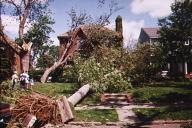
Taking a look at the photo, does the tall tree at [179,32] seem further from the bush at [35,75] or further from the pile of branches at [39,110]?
the pile of branches at [39,110]

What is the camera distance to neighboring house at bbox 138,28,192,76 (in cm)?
4691

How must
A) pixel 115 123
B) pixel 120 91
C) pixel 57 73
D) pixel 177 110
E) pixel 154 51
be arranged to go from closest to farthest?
pixel 115 123 < pixel 177 110 < pixel 120 91 < pixel 154 51 < pixel 57 73

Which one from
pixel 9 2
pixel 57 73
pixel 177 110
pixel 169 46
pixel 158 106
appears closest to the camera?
pixel 177 110

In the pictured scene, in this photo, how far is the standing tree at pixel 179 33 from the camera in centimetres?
4556

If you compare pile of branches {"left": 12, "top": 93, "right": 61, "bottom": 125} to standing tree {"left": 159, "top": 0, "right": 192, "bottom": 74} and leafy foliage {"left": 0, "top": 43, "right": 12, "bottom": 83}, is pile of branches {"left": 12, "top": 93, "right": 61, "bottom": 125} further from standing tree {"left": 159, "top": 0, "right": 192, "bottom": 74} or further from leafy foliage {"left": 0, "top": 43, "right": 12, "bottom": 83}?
standing tree {"left": 159, "top": 0, "right": 192, "bottom": 74}

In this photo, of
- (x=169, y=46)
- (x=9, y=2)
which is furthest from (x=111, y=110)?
(x=169, y=46)

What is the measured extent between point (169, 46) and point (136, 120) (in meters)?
33.6

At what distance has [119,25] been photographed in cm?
4838

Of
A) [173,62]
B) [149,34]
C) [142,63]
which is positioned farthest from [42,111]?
[149,34]

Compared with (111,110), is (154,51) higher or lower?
higher

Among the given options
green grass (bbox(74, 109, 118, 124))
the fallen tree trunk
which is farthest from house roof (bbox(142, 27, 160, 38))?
green grass (bbox(74, 109, 118, 124))

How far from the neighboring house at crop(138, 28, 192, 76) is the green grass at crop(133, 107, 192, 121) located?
31073mm

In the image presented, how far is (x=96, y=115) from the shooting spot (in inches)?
567

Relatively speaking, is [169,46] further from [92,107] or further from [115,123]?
[115,123]
